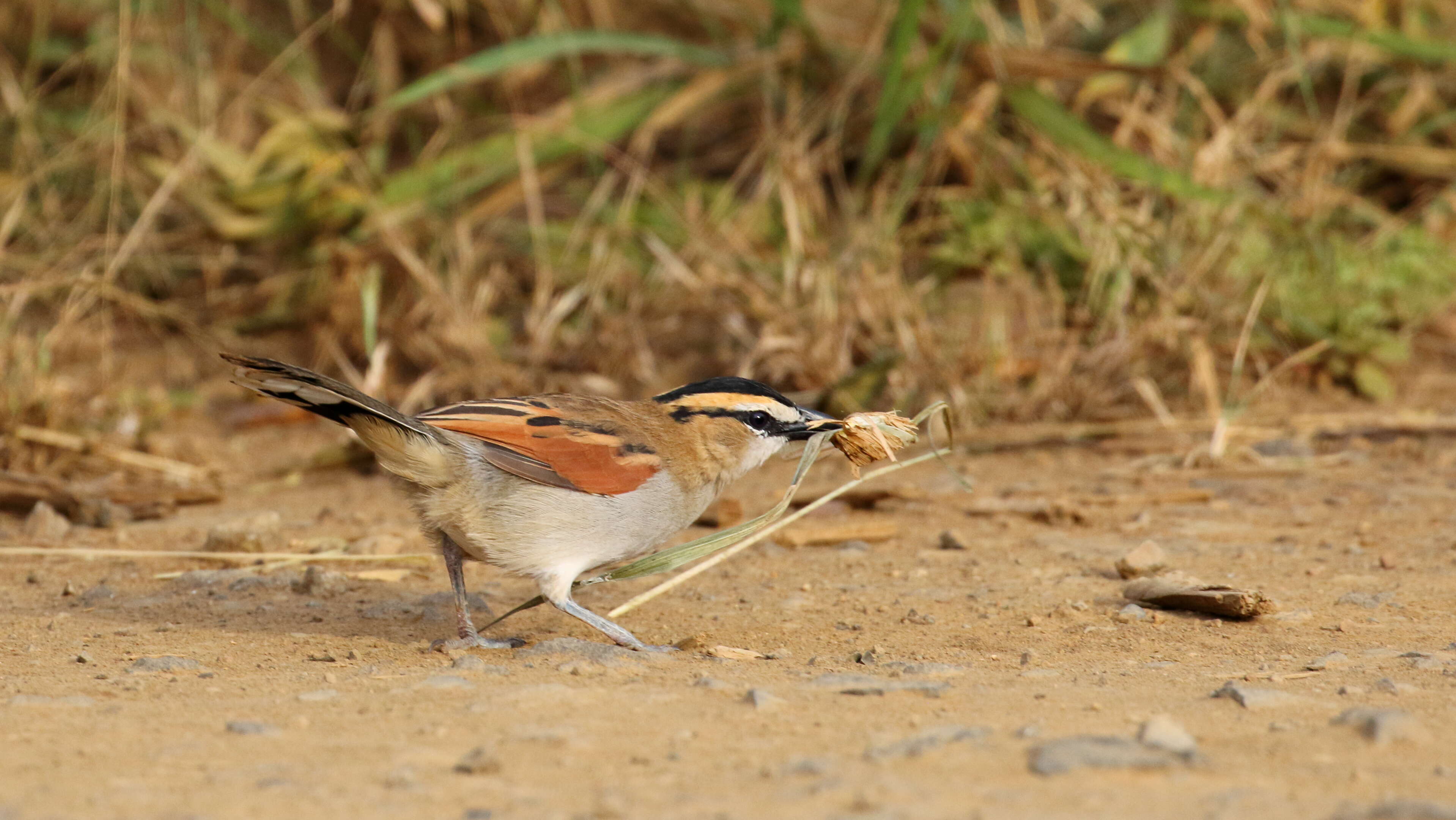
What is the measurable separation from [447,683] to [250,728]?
59cm

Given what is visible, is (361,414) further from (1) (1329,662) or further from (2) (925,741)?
(1) (1329,662)

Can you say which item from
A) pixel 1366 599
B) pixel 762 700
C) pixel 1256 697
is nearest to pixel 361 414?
pixel 762 700

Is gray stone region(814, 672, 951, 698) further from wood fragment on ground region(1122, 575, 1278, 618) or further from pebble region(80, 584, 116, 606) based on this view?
pebble region(80, 584, 116, 606)

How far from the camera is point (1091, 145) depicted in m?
8.04

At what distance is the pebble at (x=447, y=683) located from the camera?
11.7 ft

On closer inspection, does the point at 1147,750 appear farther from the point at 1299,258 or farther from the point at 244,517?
the point at 1299,258

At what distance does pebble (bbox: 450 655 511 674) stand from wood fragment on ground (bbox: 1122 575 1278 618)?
220 centimetres

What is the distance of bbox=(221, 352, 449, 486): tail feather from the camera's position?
4.11m

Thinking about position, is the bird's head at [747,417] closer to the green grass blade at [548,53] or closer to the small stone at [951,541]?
the small stone at [951,541]

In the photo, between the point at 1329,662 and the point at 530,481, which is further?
the point at 530,481

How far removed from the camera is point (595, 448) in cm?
462

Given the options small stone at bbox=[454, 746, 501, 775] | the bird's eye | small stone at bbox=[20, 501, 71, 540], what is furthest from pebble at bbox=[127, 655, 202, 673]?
small stone at bbox=[20, 501, 71, 540]

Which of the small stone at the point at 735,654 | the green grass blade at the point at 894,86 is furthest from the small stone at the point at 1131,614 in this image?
the green grass blade at the point at 894,86

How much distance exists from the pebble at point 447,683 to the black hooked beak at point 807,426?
5.79 ft
